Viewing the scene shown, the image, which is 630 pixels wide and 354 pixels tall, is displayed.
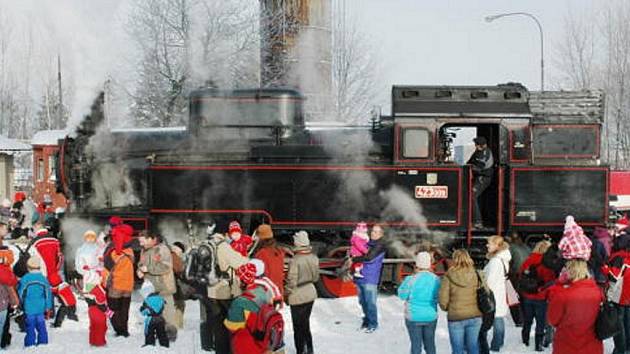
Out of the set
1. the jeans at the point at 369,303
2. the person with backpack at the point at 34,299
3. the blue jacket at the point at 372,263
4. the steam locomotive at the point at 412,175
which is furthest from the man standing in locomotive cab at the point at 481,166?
the person with backpack at the point at 34,299

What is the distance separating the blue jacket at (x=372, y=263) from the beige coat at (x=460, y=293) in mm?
2745

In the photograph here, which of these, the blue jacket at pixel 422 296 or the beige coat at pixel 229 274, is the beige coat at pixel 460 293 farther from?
the beige coat at pixel 229 274

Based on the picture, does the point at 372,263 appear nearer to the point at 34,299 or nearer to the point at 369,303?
the point at 369,303

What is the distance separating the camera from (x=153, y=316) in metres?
9.48

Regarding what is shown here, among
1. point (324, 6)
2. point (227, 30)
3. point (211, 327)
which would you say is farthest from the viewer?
point (324, 6)

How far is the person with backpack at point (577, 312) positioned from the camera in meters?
6.63

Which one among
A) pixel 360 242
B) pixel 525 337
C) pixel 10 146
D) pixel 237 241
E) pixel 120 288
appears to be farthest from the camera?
pixel 10 146

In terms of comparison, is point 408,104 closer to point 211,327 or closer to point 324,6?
point 211,327

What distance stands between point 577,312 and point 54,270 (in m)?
7.59

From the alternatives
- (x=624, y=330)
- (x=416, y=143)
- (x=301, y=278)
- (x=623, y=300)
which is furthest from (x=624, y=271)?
(x=416, y=143)

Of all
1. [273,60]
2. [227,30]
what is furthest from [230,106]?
[273,60]

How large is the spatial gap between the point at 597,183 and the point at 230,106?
681 centimetres

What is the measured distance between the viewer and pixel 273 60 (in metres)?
33.7

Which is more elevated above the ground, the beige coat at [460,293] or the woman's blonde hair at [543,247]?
the woman's blonde hair at [543,247]
